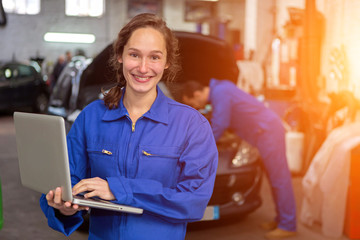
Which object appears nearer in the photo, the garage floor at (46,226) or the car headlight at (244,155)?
the garage floor at (46,226)

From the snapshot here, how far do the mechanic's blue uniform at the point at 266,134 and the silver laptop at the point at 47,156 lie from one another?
2.59 meters

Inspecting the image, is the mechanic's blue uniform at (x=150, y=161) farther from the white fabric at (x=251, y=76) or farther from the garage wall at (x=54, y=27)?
the garage wall at (x=54, y=27)

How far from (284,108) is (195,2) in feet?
58.8

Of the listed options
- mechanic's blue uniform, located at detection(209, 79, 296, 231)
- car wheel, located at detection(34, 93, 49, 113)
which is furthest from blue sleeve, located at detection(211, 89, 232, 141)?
car wheel, located at detection(34, 93, 49, 113)

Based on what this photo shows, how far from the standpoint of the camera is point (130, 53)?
1704mm

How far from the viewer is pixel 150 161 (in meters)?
1.66

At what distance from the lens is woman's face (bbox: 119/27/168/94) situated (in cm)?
168

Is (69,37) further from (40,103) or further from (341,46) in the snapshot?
(341,46)

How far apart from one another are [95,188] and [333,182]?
3.19 m

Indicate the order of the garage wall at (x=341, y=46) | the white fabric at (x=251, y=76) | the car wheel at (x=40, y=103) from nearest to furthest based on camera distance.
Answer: the garage wall at (x=341, y=46), the white fabric at (x=251, y=76), the car wheel at (x=40, y=103)

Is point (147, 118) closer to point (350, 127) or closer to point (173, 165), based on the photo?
point (173, 165)

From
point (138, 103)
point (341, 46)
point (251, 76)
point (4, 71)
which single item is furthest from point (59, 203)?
point (4, 71)

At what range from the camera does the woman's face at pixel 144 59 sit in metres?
1.68

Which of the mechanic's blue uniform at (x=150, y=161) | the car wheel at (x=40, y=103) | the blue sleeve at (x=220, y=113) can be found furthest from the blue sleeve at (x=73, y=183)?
the car wheel at (x=40, y=103)
